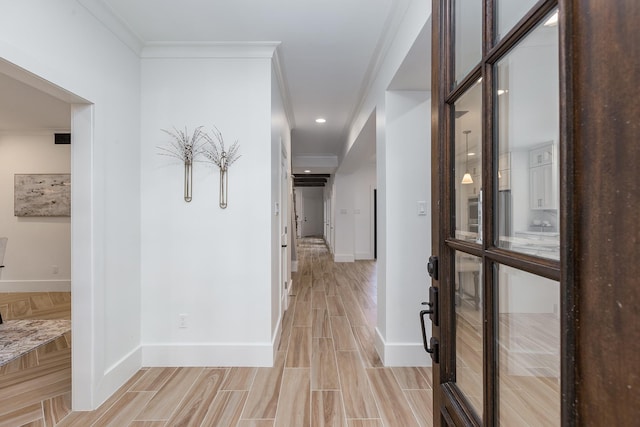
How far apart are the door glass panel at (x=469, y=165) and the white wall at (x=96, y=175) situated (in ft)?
6.60

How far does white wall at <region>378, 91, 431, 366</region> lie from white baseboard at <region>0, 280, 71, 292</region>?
5.08 meters

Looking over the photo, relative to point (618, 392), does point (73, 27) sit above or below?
Answer: above

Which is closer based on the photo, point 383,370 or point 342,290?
point 383,370

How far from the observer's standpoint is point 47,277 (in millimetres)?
5191

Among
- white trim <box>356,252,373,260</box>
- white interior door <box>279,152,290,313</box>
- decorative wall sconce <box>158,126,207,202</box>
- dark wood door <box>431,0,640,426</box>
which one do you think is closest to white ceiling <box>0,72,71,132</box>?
decorative wall sconce <box>158,126,207,202</box>

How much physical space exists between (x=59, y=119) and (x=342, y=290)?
4.77 metres

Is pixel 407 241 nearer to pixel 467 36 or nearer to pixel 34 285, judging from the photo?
pixel 467 36

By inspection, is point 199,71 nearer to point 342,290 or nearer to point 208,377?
point 208,377

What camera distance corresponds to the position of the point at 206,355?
2.73 metres

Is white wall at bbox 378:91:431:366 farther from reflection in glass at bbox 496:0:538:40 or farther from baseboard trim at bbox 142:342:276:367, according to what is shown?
reflection in glass at bbox 496:0:538:40

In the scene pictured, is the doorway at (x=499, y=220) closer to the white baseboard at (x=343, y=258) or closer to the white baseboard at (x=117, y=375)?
the white baseboard at (x=117, y=375)

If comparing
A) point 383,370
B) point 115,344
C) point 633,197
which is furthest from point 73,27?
point 383,370

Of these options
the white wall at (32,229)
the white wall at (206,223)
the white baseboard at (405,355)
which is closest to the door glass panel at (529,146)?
the white wall at (206,223)

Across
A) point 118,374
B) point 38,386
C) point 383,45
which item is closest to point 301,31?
point 383,45
